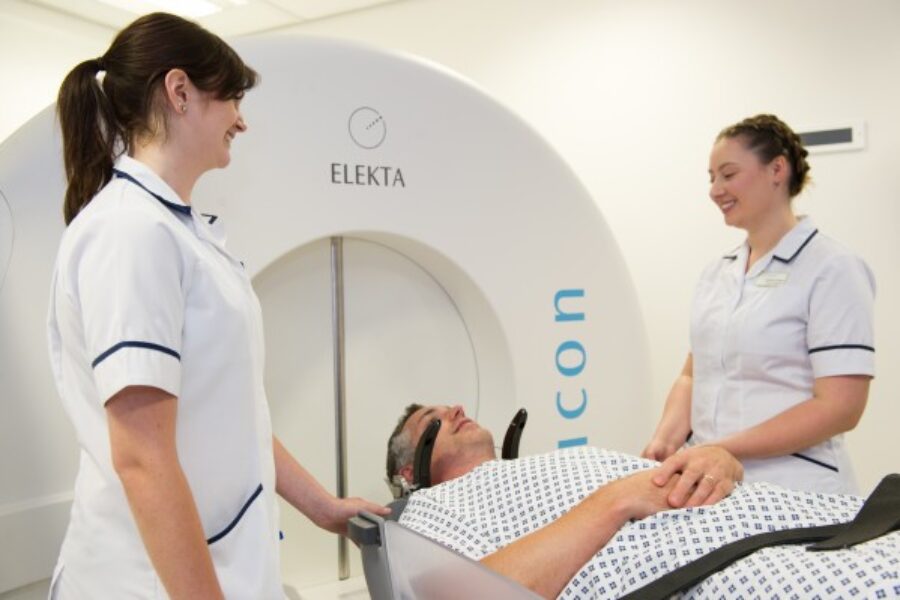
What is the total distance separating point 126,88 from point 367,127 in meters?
0.61

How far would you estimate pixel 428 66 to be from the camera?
1518mm

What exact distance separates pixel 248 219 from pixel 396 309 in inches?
16.9

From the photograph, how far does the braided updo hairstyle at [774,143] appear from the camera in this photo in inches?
62.1

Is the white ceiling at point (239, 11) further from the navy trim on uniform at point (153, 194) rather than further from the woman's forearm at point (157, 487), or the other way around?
the woman's forearm at point (157, 487)

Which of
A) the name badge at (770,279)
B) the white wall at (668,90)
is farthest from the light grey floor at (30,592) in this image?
the white wall at (668,90)

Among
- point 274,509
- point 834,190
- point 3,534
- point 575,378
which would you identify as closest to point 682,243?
point 834,190

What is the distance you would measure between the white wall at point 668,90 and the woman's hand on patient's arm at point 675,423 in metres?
0.59

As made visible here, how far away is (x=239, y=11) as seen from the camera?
2.99m

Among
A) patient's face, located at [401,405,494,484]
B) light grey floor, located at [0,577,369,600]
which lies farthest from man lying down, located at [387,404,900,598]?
light grey floor, located at [0,577,369,600]

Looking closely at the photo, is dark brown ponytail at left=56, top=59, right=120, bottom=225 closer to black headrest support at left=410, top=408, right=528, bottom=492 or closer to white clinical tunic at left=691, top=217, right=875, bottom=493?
black headrest support at left=410, top=408, right=528, bottom=492

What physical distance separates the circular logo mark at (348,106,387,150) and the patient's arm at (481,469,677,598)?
0.74 meters

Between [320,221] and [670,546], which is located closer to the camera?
[670,546]

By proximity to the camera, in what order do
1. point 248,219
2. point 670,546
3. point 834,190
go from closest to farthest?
point 670,546 → point 248,219 → point 834,190

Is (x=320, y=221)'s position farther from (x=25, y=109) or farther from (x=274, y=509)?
(x=25, y=109)
